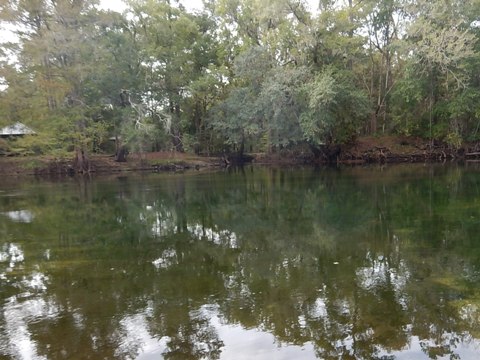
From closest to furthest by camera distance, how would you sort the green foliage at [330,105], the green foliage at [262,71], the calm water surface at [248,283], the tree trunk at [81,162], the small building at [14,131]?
1. the calm water surface at [248,283]
2. the green foliage at [330,105]
3. the green foliage at [262,71]
4. the tree trunk at [81,162]
5. the small building at [14,131]

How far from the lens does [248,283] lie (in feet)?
22.3

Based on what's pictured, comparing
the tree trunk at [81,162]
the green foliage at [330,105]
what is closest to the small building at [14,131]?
the tree trunk at [81,162]

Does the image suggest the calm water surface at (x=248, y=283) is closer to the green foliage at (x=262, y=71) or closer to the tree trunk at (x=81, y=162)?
the green foliage at (x=262, y=71)

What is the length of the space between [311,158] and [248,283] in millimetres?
33962

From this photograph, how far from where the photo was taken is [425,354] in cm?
443

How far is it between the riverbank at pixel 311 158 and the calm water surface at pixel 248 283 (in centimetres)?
2343

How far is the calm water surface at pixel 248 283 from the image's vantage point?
4828 mm

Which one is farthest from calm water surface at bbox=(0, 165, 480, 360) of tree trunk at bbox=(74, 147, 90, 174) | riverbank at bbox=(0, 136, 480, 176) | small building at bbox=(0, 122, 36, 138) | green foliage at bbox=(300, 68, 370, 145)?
small building at bbox=(0, 122, 36, 138)

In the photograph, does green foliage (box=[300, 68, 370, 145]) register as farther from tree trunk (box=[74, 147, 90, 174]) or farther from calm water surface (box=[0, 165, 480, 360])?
calm water surface (box=[0, 165, 480, 360])

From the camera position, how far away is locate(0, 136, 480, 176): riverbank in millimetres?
35562

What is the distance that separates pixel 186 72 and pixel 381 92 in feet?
59.5

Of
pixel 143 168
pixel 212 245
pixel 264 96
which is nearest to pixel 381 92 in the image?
pixel 264 96

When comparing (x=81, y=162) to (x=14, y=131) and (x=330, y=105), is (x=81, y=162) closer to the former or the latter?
(x=14, y=131)

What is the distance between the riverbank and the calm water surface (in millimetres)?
23433
